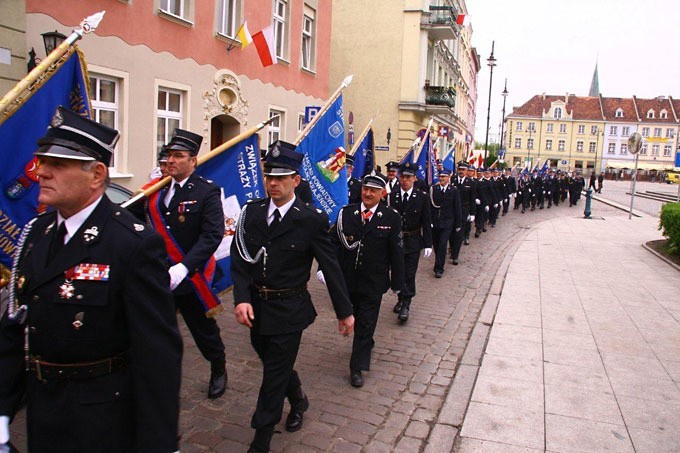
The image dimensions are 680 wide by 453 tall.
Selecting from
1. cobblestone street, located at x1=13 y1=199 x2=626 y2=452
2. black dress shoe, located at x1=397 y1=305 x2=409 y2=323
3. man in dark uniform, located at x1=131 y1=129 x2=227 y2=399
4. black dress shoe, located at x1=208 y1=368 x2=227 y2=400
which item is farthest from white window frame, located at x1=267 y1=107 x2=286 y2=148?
black dress shoe, located at x1=208 y1=368 x2=227 y2=400

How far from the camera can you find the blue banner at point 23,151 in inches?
155

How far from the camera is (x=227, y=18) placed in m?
14.0

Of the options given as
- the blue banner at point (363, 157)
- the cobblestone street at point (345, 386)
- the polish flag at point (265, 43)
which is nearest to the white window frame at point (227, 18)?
the polish flag at point (265, 43)

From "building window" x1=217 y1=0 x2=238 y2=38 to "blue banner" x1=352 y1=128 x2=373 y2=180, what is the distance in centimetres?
461

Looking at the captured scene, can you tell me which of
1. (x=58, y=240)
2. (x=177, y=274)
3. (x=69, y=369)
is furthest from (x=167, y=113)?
(x=69, y=369)

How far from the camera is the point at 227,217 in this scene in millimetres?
5582

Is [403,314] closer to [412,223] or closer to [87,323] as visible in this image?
[412,223]

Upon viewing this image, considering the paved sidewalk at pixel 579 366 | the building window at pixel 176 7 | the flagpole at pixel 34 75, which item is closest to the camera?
the flagpole at pixel 34 75

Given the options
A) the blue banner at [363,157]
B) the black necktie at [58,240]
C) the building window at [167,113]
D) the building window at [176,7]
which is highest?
the building window at [176,7]

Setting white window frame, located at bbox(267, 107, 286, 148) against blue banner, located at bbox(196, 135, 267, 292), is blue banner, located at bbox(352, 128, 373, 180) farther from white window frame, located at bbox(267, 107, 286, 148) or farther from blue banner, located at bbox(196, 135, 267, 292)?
blue banner, located at bbox(196, 135, 267, 292)

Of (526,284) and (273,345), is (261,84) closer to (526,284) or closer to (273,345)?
(526,284)

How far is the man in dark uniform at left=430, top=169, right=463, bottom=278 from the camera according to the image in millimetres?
10504

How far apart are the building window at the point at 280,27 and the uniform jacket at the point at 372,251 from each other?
12090 millimetres

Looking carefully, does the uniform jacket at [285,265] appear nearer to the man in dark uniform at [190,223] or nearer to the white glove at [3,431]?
the man in dark uniform at [190,223]
